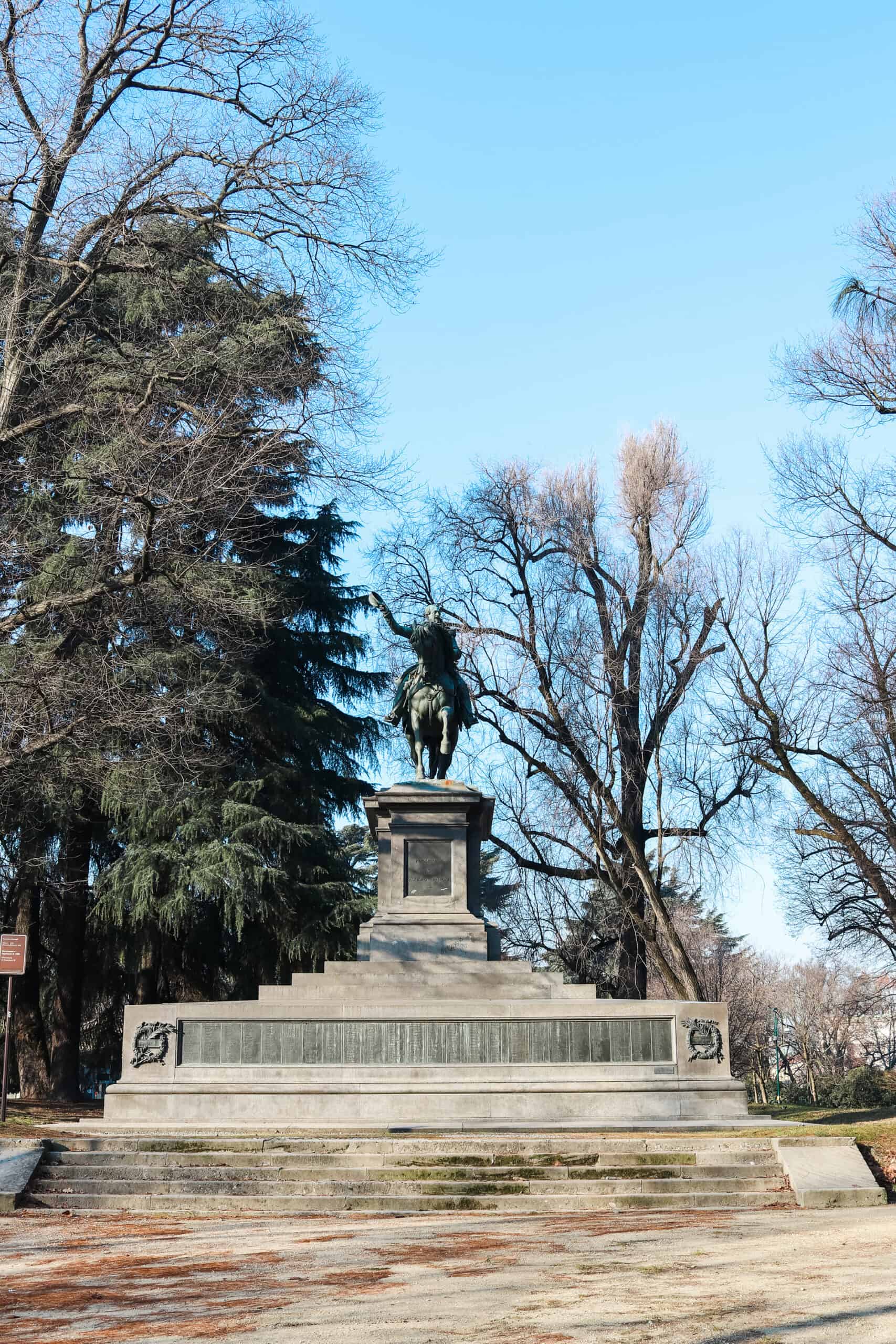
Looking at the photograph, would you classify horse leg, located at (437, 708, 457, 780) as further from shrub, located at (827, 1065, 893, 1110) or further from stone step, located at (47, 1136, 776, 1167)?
shrub, located at (827, 1065, 893, 1110)

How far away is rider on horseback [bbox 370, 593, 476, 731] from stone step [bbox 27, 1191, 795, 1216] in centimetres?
953

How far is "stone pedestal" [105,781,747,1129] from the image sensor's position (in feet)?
55.0

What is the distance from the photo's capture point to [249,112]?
1830cm

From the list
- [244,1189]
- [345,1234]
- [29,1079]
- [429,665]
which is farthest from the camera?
[29,1079]

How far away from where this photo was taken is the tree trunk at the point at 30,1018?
83.1 ft

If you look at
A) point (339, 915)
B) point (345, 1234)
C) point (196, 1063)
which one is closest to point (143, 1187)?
point (345, 1234)

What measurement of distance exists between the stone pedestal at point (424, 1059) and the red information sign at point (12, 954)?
1.69m

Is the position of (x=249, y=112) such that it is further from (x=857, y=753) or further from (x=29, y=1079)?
(x=29, y=1079)

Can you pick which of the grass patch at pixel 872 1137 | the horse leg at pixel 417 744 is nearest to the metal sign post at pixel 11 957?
the horse leg at pixel 417 744

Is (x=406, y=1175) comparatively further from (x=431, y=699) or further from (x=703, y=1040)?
(x=431, y=699)

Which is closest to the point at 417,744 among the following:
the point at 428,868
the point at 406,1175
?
the point at 428,868

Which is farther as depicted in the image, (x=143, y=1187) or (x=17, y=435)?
(x=17, y=435)

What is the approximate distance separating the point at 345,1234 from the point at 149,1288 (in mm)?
2491

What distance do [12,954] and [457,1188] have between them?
24.6 feet
